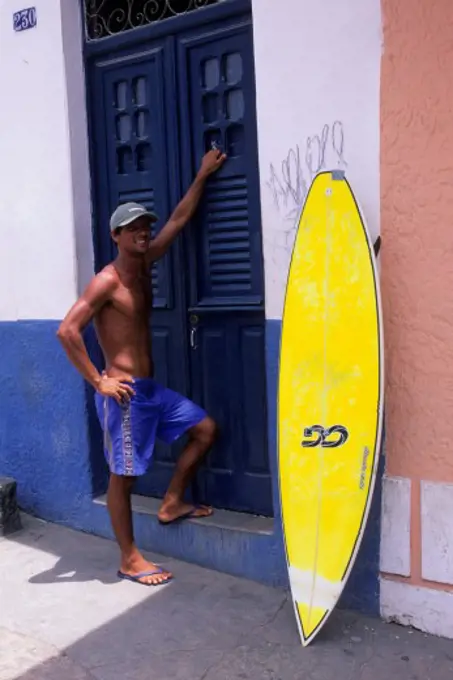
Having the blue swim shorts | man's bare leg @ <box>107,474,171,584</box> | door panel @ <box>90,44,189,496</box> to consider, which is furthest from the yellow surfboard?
door panel @ <box>90,44,189,496</box>

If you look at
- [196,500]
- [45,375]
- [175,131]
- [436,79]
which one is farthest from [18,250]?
[436,79]

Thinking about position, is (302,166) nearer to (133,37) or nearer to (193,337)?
(193,337)

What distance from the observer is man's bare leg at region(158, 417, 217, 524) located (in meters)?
3.97

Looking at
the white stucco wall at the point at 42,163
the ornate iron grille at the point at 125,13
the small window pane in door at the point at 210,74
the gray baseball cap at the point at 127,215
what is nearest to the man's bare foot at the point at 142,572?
the white stucco wall at the point at 42,163

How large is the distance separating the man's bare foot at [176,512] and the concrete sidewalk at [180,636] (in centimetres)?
23

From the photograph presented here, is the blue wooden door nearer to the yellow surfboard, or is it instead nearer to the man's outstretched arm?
the man's outstretched arm

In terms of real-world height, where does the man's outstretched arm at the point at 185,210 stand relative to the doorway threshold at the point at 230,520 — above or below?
above

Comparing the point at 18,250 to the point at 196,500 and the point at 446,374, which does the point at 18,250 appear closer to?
the point at 196,500

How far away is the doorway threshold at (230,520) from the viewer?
3850 millimetres

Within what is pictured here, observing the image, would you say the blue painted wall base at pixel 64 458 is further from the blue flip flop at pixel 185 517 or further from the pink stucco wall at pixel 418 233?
the pink stucco wall at pixel 418 233

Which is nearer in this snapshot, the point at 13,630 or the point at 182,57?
the point at 13,630

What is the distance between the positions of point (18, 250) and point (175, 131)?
1269 mm

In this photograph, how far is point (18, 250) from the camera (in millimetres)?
4746

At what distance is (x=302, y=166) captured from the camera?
347cm
